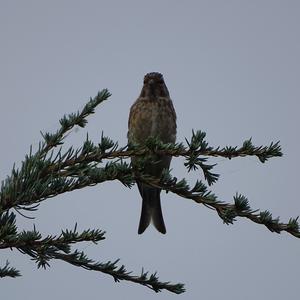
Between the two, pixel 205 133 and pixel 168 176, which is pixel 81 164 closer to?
pixel 168 176

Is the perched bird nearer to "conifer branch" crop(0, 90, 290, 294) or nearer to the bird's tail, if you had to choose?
the bird's tail

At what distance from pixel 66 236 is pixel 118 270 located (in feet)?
0.96

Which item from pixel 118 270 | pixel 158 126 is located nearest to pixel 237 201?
pixel 118 270

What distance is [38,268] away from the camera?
2.05 meters

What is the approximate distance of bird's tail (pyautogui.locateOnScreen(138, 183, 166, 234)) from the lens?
5.63m

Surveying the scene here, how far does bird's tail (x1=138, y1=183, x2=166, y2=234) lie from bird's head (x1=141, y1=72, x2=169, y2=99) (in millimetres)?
1083

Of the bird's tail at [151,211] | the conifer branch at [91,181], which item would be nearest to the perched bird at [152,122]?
the bird's tail at [151,211]

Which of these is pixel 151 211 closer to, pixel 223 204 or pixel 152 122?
pixel 152 122

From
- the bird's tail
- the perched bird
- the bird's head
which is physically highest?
the bird's head

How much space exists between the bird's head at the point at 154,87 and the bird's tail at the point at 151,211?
1083 mm

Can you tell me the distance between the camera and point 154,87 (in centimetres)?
625

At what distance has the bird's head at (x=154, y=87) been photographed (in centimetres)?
622

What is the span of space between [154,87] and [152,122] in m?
0.61

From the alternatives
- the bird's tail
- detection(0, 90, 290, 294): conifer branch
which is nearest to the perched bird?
the bird's tail
